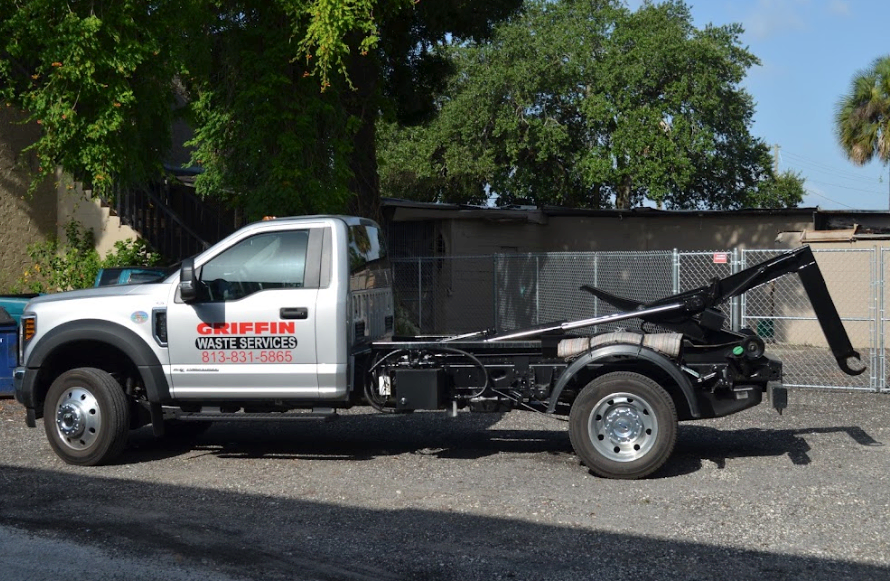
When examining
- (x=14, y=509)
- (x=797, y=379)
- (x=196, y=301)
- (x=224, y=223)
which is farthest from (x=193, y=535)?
(x=224, y=223)

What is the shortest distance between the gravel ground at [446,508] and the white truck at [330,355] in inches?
21.4

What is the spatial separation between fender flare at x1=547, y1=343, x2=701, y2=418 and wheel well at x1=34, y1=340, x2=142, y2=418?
12.9ft

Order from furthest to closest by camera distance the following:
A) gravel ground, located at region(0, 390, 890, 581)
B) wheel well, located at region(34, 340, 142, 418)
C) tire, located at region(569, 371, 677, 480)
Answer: wheel well, located at region(34, 340, 142, 418) → tire, located at region(569, 371, 677, 480) → gravel ground, located at region(0, 390, 890, 581)

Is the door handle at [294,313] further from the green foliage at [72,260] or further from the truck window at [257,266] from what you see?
the green foliage at [72,260]

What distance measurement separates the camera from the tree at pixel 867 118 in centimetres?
2831

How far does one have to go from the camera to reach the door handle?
8679 millimetres

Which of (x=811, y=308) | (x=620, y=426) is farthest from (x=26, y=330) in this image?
(x=811, y=308)

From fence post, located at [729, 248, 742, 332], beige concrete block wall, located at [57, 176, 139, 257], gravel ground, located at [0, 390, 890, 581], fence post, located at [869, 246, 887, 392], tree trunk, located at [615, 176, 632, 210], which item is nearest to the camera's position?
gravel ground, located at [0, 390, 890, 581]

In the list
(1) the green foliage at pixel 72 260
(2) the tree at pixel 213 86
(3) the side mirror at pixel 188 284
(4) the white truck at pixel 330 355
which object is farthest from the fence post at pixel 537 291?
(3) the side mirror at pixel 188 284

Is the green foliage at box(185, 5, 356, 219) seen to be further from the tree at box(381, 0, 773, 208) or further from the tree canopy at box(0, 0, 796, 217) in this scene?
the tree at box(381, 0, 773, 208)

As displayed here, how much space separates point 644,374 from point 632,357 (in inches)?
11.3

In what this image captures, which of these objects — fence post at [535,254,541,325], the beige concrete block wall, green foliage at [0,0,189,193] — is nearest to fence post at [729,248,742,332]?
fence post at [535,254,541,325]

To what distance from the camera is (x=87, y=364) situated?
951 cm

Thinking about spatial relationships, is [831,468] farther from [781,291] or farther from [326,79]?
[781,291]
